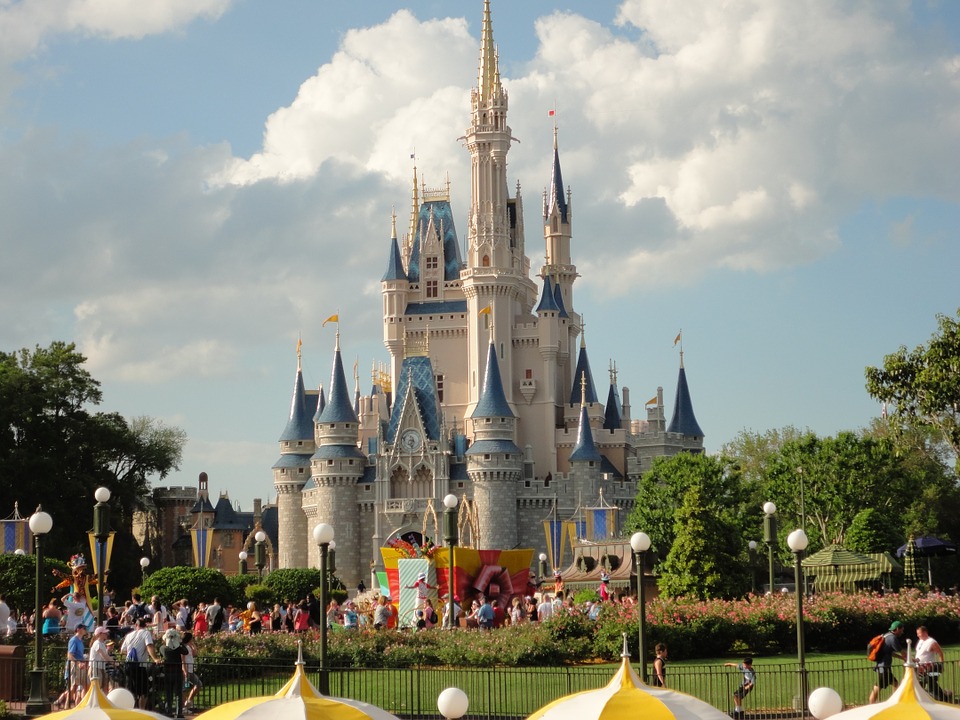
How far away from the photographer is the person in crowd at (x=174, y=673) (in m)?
20.8

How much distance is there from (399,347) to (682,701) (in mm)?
72818

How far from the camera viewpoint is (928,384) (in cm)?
3494

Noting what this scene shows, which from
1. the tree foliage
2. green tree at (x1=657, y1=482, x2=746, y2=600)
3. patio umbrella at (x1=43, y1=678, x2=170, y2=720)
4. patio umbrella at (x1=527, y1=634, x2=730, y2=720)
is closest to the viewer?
patio umbrella at (x1=527, y1=634, x2=730, y2=720)

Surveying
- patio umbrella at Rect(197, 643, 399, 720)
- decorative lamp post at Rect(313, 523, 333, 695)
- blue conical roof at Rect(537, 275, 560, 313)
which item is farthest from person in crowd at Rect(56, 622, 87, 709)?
blue conical roof at Rect(537, 275, 560, 313)

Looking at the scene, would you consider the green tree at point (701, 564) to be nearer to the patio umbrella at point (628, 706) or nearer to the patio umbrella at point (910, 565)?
the patio umbrella at point (910, 565)

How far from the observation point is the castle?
2992 inches

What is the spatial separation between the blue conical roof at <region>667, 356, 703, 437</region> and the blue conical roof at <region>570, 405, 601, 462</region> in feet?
26.8

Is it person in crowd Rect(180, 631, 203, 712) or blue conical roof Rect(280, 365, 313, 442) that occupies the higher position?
blue conical roof Rect(280, 365, 313, 442)

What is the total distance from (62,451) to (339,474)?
53.8 feet

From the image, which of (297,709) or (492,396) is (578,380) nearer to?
(492,396)

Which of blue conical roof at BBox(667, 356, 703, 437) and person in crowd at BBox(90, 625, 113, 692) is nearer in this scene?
person in crowd at BBox(90, 625, 113, 692)

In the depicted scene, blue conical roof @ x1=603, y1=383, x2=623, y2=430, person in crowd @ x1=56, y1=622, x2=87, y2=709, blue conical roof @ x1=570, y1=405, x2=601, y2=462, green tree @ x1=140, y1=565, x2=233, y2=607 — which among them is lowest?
person in crowd @ x1=56, y1=622, x2=87, y2=709

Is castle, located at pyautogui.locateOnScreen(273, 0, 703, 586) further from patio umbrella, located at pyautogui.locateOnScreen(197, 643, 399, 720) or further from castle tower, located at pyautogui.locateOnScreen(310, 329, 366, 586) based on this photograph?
patio umbrella, located at pyautogui.locateOnScreen(197, 643, 399, 720)

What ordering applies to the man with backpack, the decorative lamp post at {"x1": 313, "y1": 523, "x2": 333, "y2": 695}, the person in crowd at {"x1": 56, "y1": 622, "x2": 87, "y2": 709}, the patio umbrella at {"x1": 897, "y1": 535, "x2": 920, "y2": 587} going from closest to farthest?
the decorative lamp post at {"x1": 313, "y1": 523, "x2": 333, "y2": 695}, the person in crowd at {"x1": 56, "y1": 622, "x2": 87, "y2": 709}, the man with backpack, the patio umbrella at {"x1": 897, "y1": 535, "x2": 920, "y2": 587}
